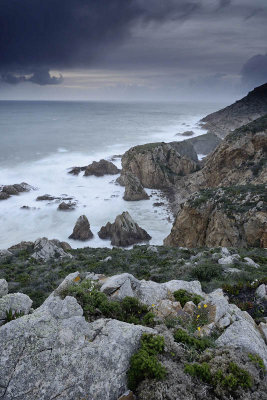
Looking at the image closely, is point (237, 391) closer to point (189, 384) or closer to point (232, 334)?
point (189, 384)

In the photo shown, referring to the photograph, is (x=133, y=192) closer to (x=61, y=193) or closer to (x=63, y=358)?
(x=61, y=193)

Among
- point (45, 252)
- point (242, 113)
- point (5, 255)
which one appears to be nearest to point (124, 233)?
point (45, 252)

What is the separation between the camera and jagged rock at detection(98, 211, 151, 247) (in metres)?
29.5

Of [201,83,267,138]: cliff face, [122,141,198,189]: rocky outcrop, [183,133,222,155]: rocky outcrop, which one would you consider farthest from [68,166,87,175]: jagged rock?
[201,83,267,138]: cliff face

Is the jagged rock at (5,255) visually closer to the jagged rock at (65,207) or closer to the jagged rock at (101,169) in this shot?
the jagged rock at (65,207)

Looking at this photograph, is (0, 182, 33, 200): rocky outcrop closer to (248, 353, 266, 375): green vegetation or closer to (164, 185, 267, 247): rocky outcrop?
(164, 185, 267, 247): rocky outcrop

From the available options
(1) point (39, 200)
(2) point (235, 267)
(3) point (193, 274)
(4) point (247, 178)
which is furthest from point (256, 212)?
(1) point (39, 200)

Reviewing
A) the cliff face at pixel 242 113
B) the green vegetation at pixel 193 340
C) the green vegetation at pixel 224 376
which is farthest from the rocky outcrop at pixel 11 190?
the cliff face at pixel 242 113

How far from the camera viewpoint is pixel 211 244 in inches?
842

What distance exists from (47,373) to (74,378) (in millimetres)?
542

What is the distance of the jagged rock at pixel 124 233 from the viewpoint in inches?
1163

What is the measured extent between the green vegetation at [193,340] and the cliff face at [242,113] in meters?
105

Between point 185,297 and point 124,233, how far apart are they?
70.8 feet

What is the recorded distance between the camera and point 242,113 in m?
117
